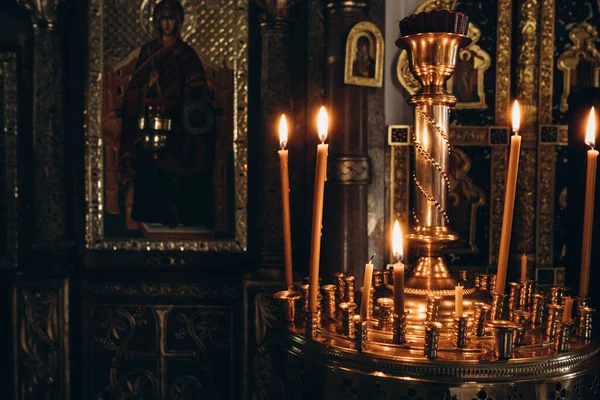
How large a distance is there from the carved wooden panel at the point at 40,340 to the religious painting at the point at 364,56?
5.80 feet

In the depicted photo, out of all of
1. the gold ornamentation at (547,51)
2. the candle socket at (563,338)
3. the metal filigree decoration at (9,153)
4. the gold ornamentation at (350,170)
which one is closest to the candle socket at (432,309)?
the candle socket at (563,338)

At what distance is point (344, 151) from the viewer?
10.2 feet

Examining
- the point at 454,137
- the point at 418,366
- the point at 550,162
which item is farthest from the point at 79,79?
the point at 418,366

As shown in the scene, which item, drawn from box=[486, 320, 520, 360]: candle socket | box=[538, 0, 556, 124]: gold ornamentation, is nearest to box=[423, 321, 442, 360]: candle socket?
box=[486, 320, 520, 360]: candle socket

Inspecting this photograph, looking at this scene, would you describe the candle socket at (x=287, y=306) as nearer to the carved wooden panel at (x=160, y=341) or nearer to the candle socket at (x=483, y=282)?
the candle socket at (x=483, y=282)

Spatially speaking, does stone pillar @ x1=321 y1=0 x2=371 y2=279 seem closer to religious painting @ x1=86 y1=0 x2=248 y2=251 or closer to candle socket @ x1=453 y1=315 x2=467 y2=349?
religious painting @ x1=86 y1=0 x2=248 y2=251

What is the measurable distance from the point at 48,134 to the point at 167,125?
606 mm

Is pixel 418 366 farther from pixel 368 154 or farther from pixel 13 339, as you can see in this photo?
pixel 13 339

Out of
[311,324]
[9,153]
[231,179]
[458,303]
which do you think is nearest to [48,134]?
[9,153]

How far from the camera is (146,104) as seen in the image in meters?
3.34

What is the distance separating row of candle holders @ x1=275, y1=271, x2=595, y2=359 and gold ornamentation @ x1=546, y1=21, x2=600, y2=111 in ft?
6.15

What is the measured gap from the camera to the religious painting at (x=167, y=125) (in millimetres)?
3314

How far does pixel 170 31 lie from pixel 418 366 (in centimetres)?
255

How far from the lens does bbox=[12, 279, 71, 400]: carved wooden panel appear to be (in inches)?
129
